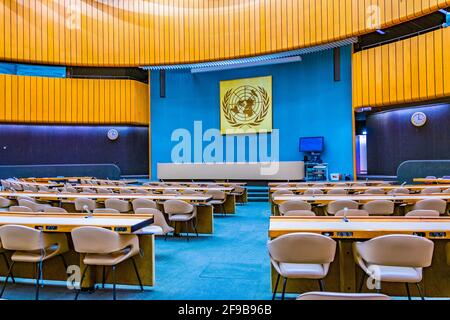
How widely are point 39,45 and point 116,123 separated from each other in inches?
180

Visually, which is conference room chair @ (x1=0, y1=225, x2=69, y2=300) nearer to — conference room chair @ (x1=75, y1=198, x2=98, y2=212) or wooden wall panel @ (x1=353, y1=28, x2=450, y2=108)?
conference room chair @ (x1=75, y1=198, x2=98, y2=212)

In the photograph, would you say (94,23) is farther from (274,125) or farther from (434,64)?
(434,64)

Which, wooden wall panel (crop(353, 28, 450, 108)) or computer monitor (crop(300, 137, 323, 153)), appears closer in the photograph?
wooden wall panel (crop(353, 28, 450, 108))

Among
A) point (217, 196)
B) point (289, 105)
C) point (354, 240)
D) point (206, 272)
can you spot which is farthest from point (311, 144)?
point (354, 240)

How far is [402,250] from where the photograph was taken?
8.63 feet

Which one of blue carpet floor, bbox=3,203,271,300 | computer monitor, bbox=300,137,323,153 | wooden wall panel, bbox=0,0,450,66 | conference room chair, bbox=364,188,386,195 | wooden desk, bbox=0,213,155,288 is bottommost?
blue carpet floor, bbox=3,203,271,300

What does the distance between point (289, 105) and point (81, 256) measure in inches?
475

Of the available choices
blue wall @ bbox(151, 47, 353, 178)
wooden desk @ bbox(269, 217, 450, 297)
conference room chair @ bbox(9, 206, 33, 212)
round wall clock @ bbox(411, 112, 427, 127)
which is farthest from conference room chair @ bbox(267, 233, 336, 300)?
blue wall @ bbox(151, 47, 353, 178)

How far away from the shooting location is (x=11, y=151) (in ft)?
48.2

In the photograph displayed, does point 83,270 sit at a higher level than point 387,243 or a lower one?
lower

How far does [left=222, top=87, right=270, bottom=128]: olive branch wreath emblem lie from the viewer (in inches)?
576

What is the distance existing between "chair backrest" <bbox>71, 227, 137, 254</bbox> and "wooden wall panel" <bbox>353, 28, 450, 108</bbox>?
10650 millimetres

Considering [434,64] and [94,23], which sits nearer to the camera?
[434,64]

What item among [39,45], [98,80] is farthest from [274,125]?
[39,45]
